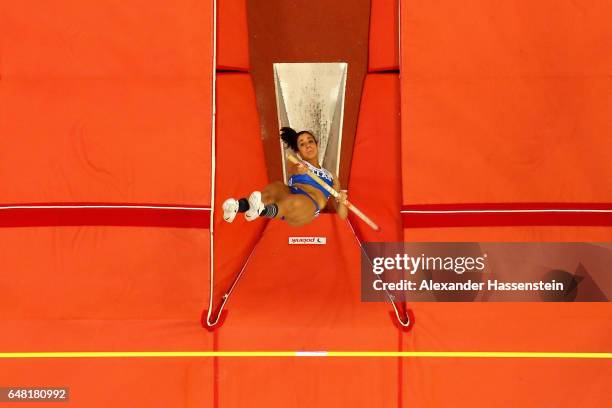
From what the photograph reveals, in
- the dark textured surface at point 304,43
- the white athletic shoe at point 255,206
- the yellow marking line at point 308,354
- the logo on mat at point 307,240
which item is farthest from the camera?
the dark textured surface at point 304,43

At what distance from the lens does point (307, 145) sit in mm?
2088

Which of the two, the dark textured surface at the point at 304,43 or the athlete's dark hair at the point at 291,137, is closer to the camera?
the athlete's dark hair at the point at 291,137

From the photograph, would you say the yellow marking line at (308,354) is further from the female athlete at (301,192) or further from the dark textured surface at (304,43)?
the dark textured surface at (304,43)

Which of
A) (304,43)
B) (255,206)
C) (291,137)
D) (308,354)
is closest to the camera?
(255,206)

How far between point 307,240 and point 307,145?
53 cm

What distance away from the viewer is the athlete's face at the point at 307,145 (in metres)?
2.09

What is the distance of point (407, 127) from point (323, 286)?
3.07ft

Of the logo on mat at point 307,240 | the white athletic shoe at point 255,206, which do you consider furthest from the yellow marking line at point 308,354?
the white athletic shoe at point 255,206

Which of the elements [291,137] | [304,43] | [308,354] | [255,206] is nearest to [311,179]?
[291,137]

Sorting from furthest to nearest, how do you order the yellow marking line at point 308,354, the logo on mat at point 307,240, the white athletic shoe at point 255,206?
the logo on mat at point 307,240
the yellow marking line at point 308,354
the white athletic shoe at point 255,206

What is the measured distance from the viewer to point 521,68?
2199 mm

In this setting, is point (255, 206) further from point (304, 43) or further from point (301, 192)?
point (304, 43)

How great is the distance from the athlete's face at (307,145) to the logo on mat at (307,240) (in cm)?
47

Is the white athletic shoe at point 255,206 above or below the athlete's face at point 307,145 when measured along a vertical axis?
below
